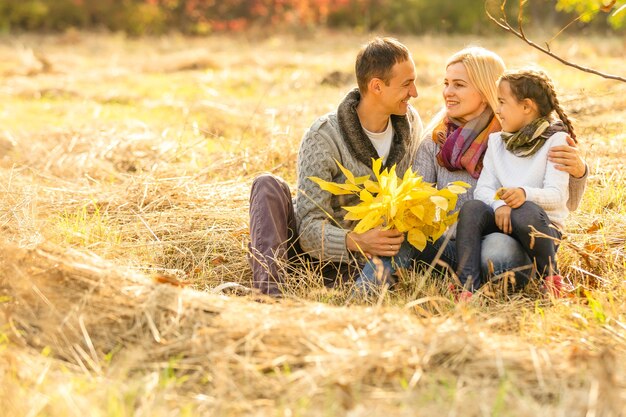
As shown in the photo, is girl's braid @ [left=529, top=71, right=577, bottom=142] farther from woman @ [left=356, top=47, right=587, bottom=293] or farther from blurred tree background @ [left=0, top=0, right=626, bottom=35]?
blurred tree background @ [left=0, top=0, right=626, bottom=35]

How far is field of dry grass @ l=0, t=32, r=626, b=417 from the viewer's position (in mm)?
2309

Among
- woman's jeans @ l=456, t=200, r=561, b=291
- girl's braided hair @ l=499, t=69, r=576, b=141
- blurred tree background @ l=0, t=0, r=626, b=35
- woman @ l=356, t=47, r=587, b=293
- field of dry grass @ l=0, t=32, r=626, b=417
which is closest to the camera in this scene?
field of dry grass @ l=0, t=32, r=626, b=417

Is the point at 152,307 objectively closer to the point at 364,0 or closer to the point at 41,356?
the point at 41,356

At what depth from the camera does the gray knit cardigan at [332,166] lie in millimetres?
3750

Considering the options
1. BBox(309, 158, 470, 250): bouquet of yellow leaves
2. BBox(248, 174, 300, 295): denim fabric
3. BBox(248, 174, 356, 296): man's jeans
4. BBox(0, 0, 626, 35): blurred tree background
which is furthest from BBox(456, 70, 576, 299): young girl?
BBox(0, 0, 626, 35): blurred tree background

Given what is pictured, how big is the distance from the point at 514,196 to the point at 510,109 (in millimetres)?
377

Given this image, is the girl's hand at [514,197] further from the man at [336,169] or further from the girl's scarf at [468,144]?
the man at [336,169]

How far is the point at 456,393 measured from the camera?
2.26 meters

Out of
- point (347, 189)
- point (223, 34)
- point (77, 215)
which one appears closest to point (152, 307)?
point (347, 189)

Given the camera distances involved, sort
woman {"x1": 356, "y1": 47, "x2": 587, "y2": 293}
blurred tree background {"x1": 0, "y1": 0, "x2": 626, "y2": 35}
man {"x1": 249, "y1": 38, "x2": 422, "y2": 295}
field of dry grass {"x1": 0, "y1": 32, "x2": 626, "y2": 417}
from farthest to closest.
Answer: blurred tree background {"x1": 0, "y1": 0, "x2": 626, "y2": 35} < man {"x1": 249, "y1": 38, "x2": 422, "y2": 295} < woman {"x1": 356, "y1": 47, "x2": 587, "y2": 293} < field of dry grass {"x1": 0, "y1": 32, "x2": 626, "y2": 417}

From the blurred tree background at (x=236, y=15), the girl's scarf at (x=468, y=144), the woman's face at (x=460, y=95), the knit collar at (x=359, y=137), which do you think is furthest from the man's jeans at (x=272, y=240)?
the blurred tree background at (x=236, y=15)

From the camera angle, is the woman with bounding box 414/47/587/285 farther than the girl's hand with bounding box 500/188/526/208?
Yes

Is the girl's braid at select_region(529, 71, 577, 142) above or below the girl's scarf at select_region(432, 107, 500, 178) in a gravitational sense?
above

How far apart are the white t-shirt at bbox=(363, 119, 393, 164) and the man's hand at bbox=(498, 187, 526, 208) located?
665mm
